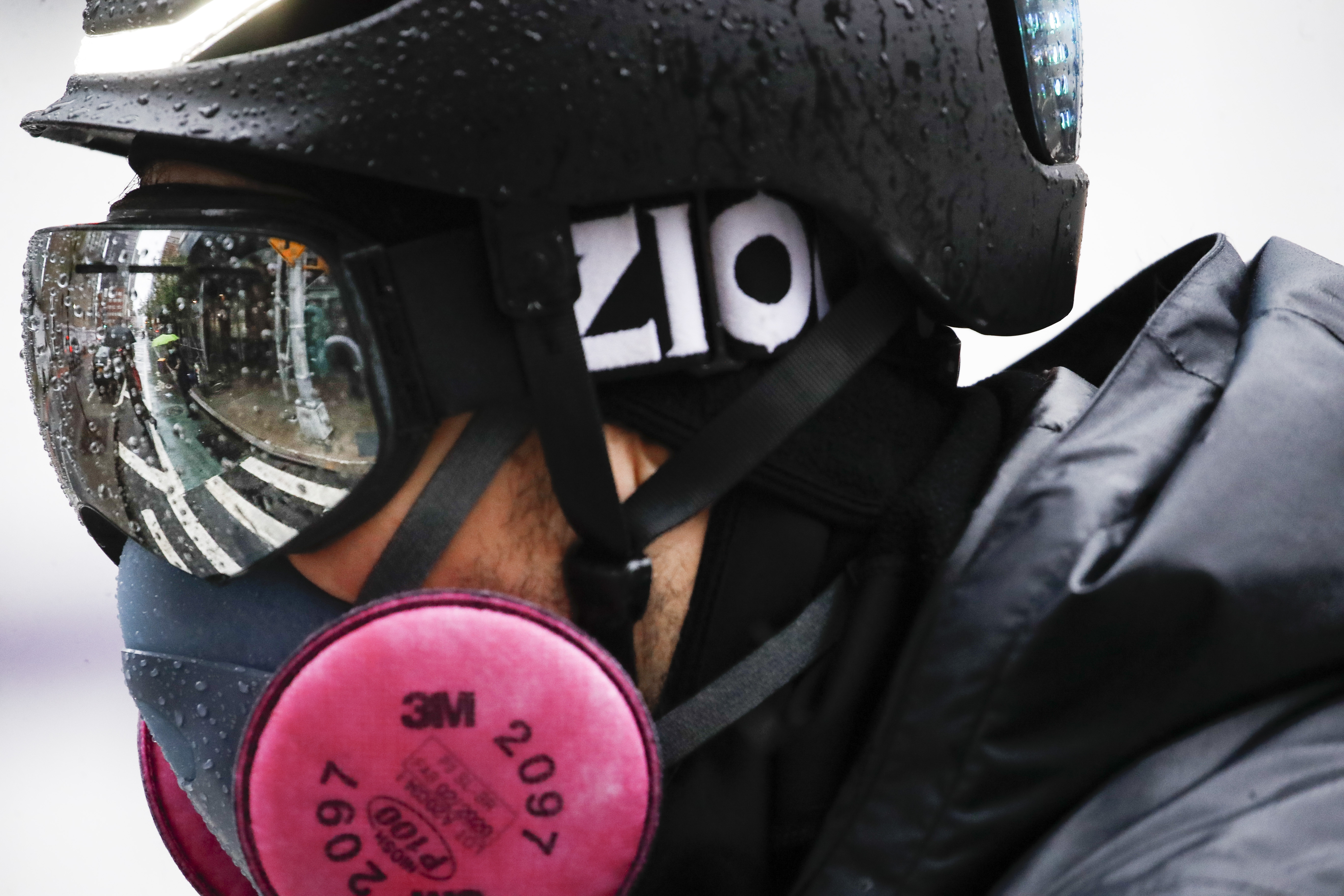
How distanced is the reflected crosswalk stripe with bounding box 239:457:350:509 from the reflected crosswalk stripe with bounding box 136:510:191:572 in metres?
0.12

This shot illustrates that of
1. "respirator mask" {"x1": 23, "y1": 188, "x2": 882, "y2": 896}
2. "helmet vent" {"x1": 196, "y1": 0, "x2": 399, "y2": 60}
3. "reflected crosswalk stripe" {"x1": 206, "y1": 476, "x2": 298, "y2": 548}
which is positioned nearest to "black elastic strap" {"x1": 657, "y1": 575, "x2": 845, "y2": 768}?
"respirator mask" {"x1": 23, "y1": 188, "x2": 882, "y2": 896}

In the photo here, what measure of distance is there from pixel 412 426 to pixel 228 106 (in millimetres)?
275

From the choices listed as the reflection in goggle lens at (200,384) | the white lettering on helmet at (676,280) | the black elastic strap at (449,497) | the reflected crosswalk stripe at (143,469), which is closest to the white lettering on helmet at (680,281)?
the white lettering on helmet at (676,280)

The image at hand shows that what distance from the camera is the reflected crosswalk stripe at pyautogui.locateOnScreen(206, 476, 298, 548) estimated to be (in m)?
0.89

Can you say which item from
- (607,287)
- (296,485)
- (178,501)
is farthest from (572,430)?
(178,501)

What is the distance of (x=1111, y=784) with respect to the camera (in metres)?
0.80

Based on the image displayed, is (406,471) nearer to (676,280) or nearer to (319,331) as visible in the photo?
(319,331)

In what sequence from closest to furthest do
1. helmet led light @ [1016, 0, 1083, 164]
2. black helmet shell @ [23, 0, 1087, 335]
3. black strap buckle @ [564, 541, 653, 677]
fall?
1. black helmet shell @ [23, 0, 1087, 335]
2. black strap buckle @ [564, 541, 653, 677]
3. helmet led light @ [1016, 0, 1083, 164]

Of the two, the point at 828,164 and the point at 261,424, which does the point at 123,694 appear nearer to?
the point at 261,424

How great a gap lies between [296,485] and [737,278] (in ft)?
1.31

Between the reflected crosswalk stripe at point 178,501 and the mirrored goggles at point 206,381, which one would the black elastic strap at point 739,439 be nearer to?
the mirrored goggles at point 206,381

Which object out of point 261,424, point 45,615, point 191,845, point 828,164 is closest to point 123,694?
point 45,615

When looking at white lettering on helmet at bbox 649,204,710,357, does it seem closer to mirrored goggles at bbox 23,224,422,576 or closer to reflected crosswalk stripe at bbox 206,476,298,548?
mirrored goggles at bbox 23,224,422,576

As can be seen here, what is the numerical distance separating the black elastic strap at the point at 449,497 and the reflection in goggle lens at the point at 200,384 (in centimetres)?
6
